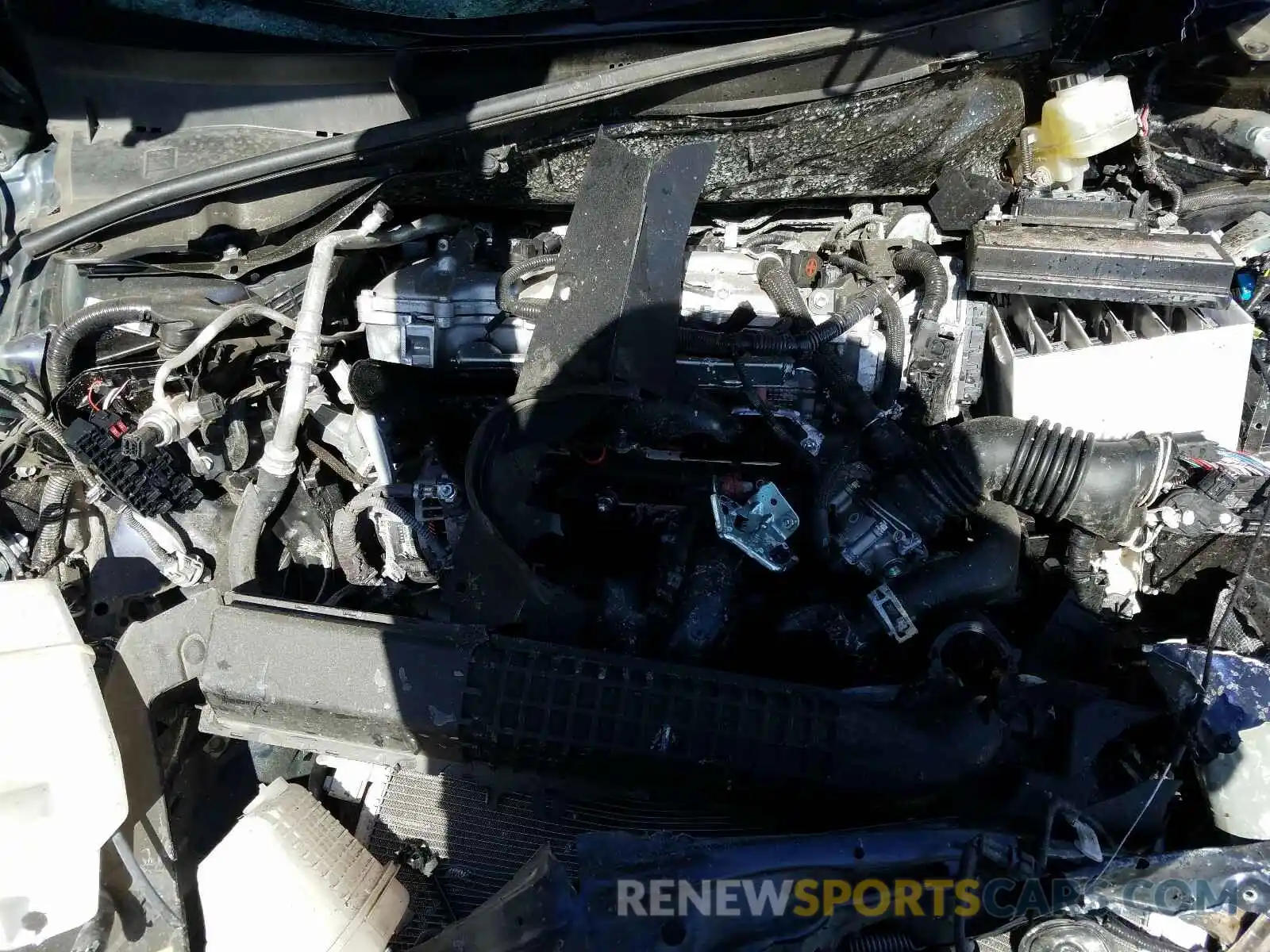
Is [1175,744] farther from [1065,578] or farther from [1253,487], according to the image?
[1253,487]

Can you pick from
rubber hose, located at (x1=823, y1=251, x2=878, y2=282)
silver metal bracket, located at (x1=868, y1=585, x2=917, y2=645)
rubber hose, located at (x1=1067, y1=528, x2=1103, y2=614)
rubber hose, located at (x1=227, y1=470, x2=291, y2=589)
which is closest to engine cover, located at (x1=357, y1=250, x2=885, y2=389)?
rubber hose, located at (x1=823, y1=251, x2=878, y2=282)

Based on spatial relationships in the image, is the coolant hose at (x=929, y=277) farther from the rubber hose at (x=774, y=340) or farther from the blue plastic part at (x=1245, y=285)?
the blue plastic part at (x=1245, y=285)

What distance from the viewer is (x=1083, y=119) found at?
2297 millimetres

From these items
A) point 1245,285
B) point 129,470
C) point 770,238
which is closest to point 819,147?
point 770,238

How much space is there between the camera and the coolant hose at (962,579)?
215 cm

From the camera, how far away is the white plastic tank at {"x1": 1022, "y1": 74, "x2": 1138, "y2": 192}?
2.29 meters

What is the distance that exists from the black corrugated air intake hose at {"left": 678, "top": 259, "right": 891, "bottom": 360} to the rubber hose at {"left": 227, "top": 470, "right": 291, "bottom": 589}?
117 centimetres

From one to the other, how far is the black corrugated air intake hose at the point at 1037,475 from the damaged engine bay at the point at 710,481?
0.01 m

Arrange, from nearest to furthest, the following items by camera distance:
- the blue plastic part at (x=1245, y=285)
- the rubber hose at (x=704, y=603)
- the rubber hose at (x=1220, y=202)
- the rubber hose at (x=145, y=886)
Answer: the rubber hose at (x=145, y=886) < the rubber hose at (x=704, y=603) < the rubber hose at (x=1220, y=202) < the blue plastic part at (x=1245, y=285)

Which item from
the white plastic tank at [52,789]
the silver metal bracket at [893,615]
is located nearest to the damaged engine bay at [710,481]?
the silver metal bracket at [893,615]

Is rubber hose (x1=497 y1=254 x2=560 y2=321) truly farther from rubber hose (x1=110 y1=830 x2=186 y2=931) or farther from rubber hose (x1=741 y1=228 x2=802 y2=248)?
rubber hose (x1=110 y1=830 x2=186 y2=931)

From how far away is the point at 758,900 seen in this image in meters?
1.64

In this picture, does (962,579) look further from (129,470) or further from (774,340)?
(129,470)

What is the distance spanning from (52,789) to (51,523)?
86cm
